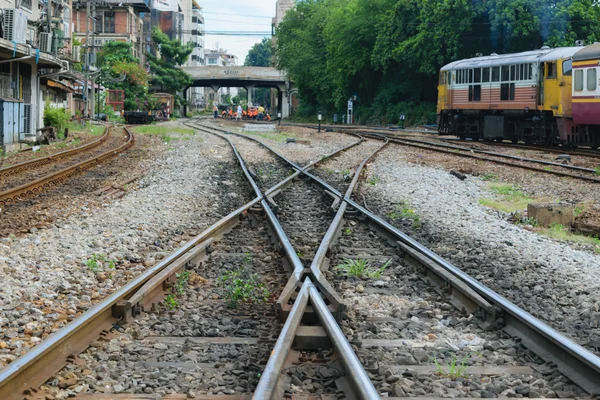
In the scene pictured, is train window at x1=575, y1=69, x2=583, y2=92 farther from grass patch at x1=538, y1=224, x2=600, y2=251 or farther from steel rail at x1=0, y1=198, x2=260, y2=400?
steel rail at x1=0, y1=198, x2=260, y2=400

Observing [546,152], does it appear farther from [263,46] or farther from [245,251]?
[263,46]

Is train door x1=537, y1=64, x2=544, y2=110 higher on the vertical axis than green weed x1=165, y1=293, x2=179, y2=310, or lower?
higher

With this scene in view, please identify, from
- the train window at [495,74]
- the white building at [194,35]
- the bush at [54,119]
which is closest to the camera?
the train window at [495,74]

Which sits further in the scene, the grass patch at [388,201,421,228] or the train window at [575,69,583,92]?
the train window at [575,69,583,92]

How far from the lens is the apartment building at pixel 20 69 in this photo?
73.7ft

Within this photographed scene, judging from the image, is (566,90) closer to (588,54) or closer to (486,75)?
(588,54)

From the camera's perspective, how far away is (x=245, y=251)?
7.32 metres

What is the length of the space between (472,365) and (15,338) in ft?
8.74

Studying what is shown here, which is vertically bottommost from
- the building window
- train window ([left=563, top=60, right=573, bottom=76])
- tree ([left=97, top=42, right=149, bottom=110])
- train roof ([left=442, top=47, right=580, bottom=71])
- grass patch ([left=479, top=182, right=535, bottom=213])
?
grass patch ([left=479, top=182, right=535, bottom=213])

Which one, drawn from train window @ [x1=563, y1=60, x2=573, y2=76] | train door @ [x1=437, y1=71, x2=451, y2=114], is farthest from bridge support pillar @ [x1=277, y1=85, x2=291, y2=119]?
train window @ [x1=563, y1=60, x2=573, y2=76]

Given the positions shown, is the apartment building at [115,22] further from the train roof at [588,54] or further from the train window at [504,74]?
the train roof at [588,54]

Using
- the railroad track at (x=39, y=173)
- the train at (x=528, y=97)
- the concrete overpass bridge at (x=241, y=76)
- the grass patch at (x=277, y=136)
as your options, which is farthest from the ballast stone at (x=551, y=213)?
the concrete overpass bridge at (x=241, y=76)

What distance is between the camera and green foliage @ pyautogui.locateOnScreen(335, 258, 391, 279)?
6285 mm

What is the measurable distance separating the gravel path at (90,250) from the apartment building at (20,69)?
10820 millimetres
